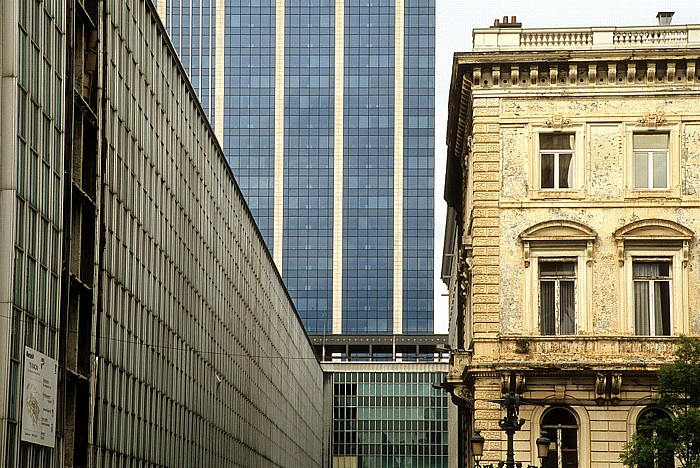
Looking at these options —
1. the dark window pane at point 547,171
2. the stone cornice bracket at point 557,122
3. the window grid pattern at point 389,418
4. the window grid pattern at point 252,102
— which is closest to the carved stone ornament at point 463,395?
the dark window pane at point 547,171

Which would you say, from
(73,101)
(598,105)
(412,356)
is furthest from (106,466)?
(412,356)

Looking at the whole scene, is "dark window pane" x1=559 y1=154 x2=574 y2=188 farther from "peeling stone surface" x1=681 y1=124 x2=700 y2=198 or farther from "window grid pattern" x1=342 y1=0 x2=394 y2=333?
"window grid pattern" x1=342 y1=0 x2=394 y2=333

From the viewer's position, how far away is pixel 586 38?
5294cm

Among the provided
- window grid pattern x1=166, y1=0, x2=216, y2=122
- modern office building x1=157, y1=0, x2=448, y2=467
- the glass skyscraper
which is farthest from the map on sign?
window grid pattern x1=166, y1=0, x2=216, y2=122

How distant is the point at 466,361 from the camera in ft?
188

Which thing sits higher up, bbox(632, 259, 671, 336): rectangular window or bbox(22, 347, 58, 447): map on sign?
bbox(632, 259, 671, 336): rectangular window

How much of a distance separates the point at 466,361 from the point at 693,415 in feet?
51.8

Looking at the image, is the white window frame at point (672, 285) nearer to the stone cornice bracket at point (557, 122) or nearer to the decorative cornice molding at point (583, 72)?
the stone cornice bracket at point (557, 122)

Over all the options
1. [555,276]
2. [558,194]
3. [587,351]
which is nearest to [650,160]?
[558,194]

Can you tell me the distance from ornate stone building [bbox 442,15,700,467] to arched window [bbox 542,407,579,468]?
0.05m

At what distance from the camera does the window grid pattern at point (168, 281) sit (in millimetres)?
50125

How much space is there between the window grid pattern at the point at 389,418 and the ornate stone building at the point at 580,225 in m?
120

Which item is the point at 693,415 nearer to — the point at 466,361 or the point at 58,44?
the point at 466,361

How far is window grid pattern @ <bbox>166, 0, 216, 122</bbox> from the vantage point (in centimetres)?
19338
